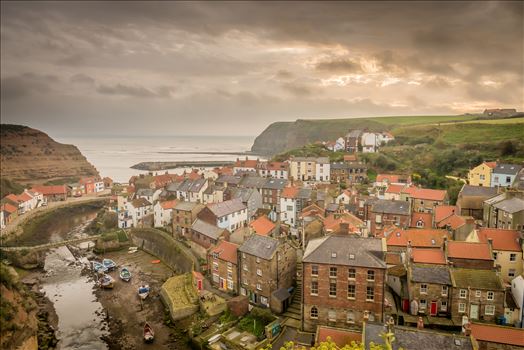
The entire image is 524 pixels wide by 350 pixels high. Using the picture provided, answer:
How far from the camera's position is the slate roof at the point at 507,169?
194 ft

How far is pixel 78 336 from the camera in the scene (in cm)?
3434

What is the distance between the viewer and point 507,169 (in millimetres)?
60062

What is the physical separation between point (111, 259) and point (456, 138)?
92503 millimetres

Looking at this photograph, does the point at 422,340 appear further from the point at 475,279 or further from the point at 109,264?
the point at 109,264

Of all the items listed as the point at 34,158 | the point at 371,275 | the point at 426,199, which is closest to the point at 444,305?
the point at 371,275

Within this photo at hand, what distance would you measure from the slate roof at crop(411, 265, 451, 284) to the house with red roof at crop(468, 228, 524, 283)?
671 cm

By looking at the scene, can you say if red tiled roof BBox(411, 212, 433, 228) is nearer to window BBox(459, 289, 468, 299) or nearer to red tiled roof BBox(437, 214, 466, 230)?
red tiled roof BBox(437, 214, 466, 230)

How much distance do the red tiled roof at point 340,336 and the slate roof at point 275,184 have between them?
43432 mm

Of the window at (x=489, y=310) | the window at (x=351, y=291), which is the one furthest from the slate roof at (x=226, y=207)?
the window at (x=489, y=310)

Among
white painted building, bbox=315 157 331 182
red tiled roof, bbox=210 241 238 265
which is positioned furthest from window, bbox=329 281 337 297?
white painted building, bbox=315 157 331 182

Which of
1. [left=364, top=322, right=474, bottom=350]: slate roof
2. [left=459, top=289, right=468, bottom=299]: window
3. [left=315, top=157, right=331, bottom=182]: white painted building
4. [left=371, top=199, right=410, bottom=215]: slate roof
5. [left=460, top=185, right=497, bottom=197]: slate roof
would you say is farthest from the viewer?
[left=315, top=157, right=331, bottom=182]: white painted building

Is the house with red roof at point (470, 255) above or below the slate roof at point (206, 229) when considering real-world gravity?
above

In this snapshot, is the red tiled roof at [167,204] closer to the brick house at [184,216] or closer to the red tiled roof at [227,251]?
the brick house at [184,216]

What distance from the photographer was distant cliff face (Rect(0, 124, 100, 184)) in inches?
4882
